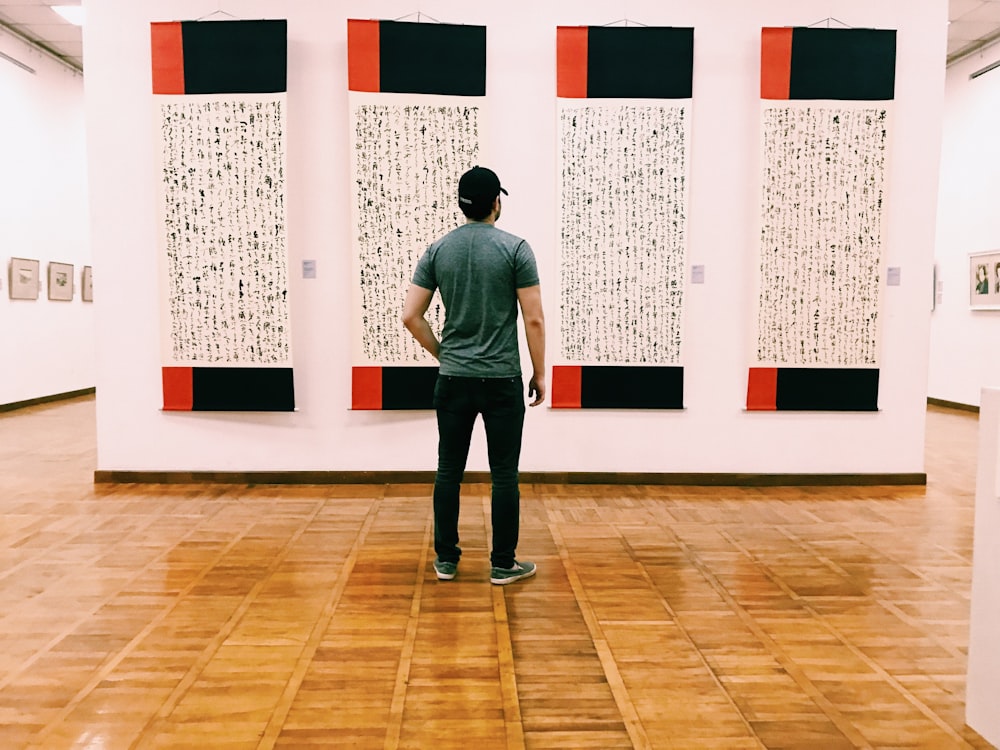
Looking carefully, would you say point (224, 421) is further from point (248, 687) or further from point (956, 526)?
point (956, 526)

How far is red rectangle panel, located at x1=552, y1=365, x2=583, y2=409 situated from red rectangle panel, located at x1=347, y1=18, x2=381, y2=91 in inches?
73.5

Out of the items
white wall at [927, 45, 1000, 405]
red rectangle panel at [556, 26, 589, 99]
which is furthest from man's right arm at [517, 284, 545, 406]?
white wall at [927, 45, 1000, 405]

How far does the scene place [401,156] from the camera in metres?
4.13

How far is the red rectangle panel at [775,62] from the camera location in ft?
13.6

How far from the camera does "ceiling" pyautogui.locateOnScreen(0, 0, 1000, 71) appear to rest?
6.38 meters

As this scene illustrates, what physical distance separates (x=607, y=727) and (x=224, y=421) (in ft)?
10.3

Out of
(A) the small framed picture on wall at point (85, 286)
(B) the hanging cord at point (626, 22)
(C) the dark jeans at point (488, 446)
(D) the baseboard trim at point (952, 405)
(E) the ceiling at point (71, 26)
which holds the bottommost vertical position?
(D) the baseboard trim at point (952, 405)

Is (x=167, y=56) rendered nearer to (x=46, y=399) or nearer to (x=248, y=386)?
(x=248, y=386)

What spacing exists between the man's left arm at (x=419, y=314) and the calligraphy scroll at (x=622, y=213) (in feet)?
5.30

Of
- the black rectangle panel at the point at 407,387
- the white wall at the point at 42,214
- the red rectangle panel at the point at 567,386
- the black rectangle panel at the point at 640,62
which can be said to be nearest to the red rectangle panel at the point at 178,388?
the black rectangle panel at the point at 407,387

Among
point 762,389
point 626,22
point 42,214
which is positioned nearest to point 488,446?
point 762,389

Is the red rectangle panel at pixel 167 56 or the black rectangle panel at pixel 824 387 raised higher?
the red rectangle panel at pixel 167 56

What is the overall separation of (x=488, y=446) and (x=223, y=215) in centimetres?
239

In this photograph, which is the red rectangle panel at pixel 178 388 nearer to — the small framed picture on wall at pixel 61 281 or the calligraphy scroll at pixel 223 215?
the calligraphy scroll at pixel 223 215
